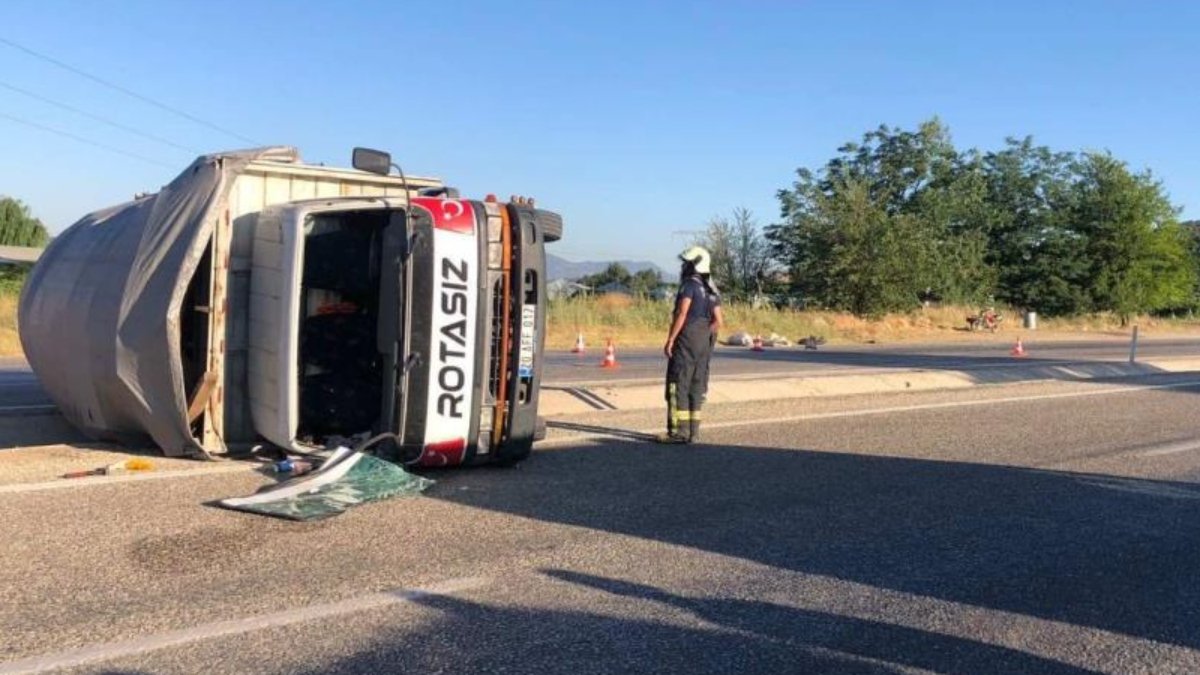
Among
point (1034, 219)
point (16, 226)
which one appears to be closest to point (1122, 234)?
point (1034, 219)

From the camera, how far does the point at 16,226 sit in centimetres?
7256

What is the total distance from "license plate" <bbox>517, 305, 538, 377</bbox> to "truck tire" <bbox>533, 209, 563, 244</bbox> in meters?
0.57

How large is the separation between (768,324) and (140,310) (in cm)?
2979

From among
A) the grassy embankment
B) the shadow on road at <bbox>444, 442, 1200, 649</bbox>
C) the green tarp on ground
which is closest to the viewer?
the shadow on road at <bbox>444, 442, 1200, 649</bbox>

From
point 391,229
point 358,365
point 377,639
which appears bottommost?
point 377,639

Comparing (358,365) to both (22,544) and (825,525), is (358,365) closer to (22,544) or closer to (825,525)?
(22,544)

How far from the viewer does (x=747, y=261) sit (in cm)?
5188

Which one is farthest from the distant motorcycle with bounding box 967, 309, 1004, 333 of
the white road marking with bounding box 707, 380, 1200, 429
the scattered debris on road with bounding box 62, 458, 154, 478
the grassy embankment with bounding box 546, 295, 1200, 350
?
the scattered debris on road with bounding box 62, 458, 154, 478

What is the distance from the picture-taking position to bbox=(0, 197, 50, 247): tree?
7188cm

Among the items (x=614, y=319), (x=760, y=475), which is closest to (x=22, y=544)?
(x=760, y=475)

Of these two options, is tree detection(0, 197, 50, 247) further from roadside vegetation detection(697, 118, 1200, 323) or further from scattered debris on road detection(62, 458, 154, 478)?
scattered debris on road detection(62, 458, 154, 478)

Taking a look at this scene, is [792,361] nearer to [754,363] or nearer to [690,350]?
[754,363]

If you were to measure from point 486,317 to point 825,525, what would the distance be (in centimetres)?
266

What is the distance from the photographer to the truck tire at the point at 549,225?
7.57 meters
